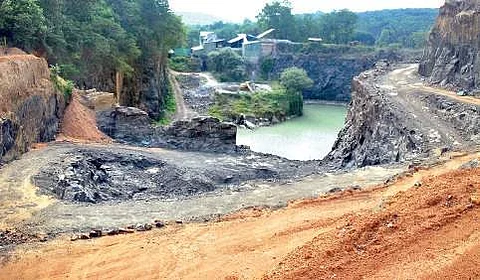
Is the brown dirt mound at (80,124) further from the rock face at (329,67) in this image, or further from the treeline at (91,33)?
the rock face at (329,67)

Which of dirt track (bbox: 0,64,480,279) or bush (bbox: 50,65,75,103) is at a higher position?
bush (bbox: 50,65,75,103)

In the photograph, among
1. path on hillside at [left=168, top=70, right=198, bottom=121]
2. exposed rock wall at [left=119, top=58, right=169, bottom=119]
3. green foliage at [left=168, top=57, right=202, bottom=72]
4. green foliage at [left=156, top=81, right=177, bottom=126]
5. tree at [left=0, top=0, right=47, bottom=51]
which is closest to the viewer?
tree at [left=0, top=0, right=47, bottom=51]

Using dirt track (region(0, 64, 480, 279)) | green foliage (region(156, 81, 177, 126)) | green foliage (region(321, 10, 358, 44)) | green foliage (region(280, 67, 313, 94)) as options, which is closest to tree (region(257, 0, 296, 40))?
green foliage (region(321, 10, 358, 44))

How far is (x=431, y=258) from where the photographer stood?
9.85 m

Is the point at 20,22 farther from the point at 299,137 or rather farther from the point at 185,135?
the point at 299,137

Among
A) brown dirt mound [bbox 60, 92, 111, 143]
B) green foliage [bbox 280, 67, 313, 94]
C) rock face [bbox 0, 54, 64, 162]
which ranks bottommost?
green foliage [bbox 280, 67, 313, 94]

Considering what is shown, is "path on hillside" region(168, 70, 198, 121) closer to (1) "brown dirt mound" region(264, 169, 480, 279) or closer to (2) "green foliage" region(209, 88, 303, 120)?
(2) "green foliage" region(209, 88, 303, 120)

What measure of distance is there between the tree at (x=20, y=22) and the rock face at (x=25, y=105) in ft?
7.80

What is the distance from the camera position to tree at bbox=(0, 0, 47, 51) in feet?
88.1

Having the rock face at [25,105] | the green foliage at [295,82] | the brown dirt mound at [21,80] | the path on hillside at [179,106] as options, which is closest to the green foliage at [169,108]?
the path on hillside at [179,106]

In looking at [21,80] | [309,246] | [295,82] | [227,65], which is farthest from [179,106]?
[309,246]

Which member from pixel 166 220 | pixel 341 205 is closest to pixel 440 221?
pixel 341 205

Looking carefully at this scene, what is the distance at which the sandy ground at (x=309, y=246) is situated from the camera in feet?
32.8

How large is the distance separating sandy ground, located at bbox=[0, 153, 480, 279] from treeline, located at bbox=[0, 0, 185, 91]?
18.7 metres
